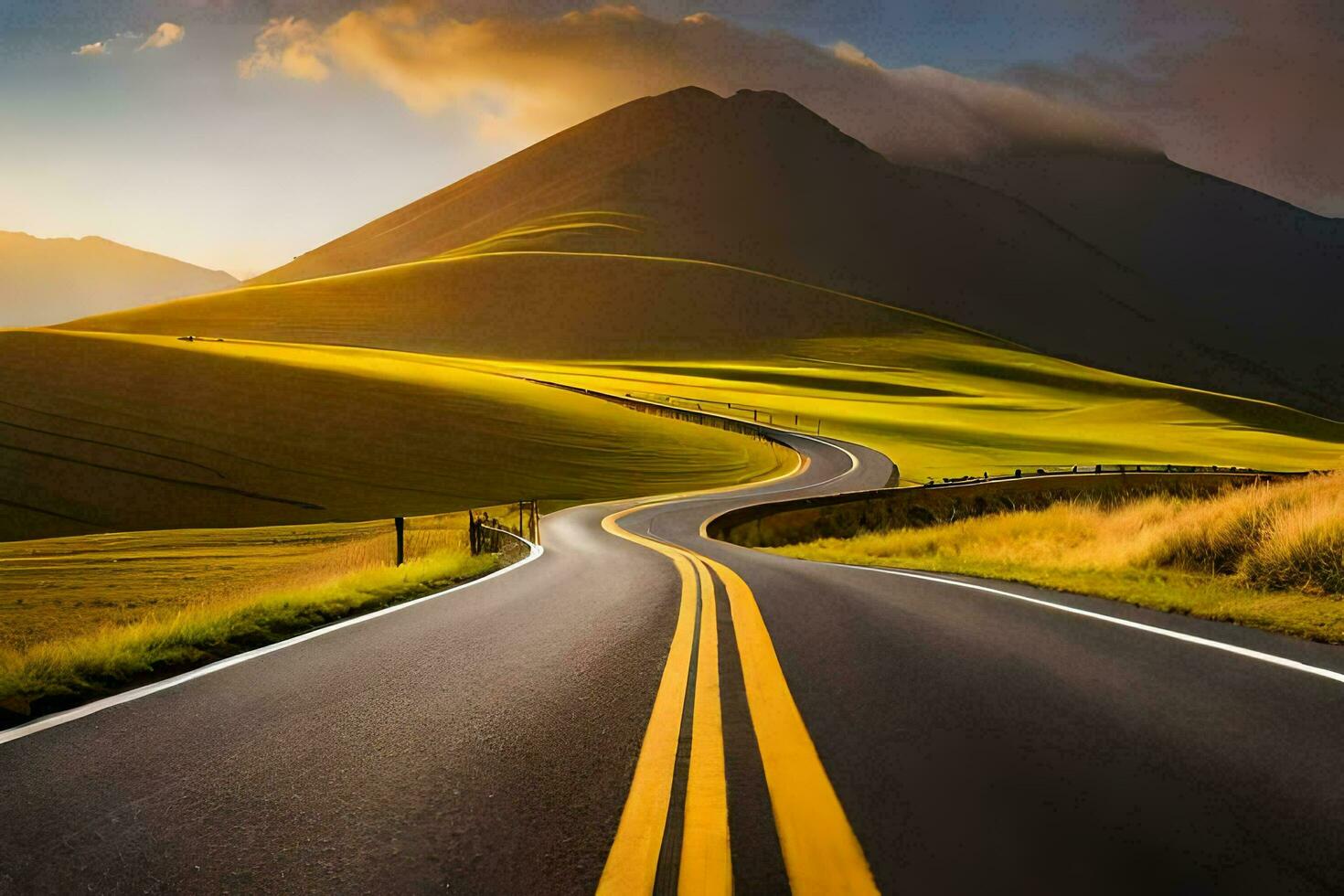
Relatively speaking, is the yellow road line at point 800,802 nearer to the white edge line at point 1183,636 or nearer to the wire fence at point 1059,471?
the white edge line at point 1183,636

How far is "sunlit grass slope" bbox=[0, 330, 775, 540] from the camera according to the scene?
36.0 metres

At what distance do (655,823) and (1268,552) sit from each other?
9230 millimetres

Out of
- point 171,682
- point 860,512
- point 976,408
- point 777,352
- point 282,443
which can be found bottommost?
point 860,512

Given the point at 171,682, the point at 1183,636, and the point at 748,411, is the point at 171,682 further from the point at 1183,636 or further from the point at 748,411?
the point at 748,411

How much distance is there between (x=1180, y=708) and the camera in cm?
462

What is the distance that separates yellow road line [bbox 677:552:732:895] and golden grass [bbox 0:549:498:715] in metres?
3.65

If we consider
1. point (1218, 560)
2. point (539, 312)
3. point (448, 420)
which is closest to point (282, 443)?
point (448, 420)

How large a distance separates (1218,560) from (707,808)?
10132 millimetres

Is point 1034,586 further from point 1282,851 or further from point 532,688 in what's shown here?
point 1282,851

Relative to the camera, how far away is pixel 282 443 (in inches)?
1718

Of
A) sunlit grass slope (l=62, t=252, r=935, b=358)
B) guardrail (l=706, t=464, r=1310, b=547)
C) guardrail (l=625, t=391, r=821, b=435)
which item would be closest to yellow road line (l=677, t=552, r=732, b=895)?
guardrail (l=706, t=464, r=1310, b=547)

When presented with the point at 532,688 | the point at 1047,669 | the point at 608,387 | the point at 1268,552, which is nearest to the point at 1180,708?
the point at 1047,669

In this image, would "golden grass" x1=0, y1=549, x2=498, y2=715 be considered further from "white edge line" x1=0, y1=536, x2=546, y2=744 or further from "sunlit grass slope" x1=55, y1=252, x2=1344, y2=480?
"sunlit grass slope" x1=55, y1=252, x2=1344, y2=480

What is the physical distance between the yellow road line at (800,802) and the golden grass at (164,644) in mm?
3984
